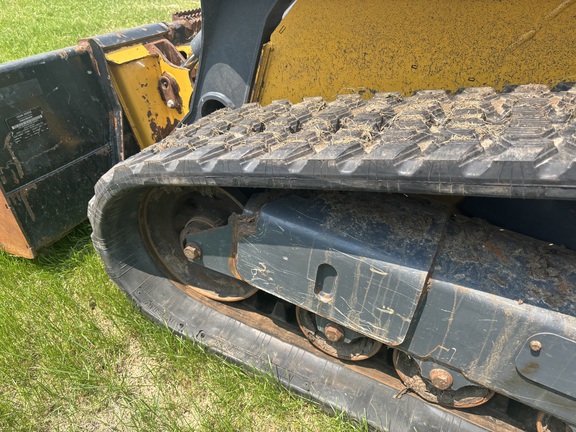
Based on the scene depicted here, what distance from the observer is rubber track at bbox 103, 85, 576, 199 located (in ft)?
3.02

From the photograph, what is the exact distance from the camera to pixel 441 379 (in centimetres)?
142

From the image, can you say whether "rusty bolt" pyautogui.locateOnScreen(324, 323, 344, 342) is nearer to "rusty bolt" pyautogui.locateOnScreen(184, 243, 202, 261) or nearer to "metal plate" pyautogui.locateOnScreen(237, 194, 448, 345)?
"metal plate" pyautogui.locateOnScreen(237, 194, 448, 345)

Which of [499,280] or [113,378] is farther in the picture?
[113,378]

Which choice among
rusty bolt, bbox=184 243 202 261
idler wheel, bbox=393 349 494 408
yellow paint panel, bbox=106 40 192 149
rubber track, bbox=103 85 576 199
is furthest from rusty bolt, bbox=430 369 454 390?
yellow paint panel, bbox=106 40 192 149

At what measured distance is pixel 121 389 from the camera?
1.78m

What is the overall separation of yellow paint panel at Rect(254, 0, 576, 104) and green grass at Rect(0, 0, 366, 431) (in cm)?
110

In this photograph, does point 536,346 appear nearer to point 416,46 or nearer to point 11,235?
point 416,46

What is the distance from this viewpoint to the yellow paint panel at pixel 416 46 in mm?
1467

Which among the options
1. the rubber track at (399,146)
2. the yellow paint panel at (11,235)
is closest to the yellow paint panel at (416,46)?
the rubber track at (399,146)

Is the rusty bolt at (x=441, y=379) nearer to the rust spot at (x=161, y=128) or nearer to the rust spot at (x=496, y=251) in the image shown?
the rust spot at (x=496, y=251)

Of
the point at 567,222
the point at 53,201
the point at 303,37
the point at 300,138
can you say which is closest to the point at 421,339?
the point at 567,222

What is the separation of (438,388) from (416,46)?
1.08 metres

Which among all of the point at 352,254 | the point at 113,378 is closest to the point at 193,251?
the point at 113,378

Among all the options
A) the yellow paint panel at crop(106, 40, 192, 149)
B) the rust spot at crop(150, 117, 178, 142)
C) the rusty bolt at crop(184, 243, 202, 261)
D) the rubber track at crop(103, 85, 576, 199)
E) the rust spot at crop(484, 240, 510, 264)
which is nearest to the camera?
the rubber track at crop(103, 85, 576, 199)
